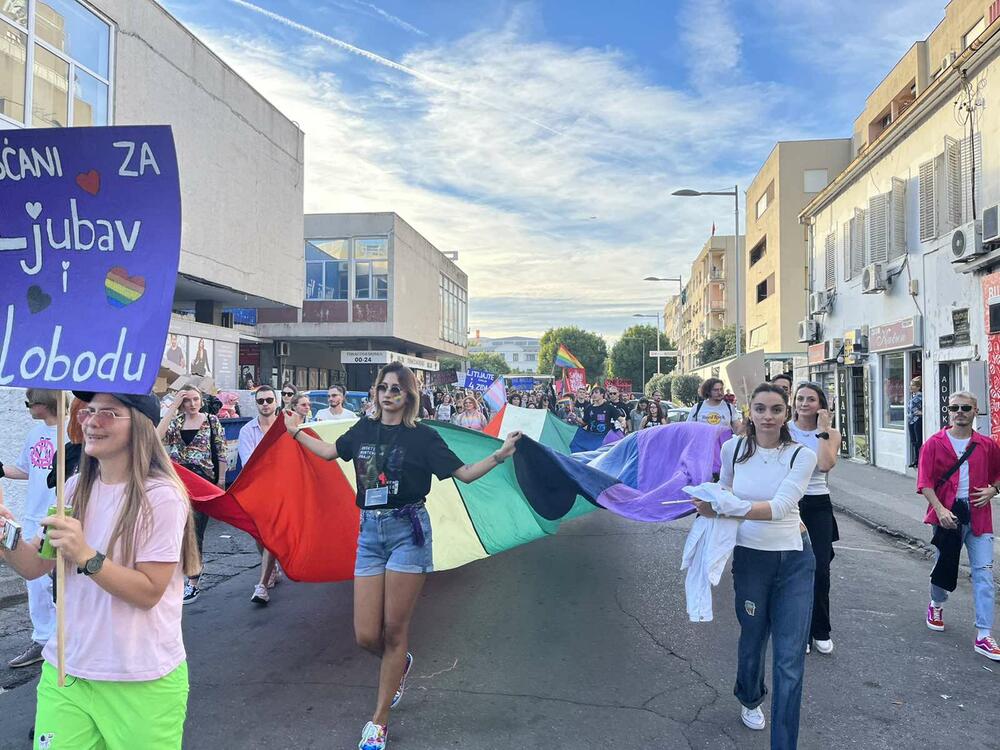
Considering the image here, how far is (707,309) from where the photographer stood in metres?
60.3

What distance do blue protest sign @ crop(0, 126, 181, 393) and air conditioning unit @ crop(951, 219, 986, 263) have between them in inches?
528

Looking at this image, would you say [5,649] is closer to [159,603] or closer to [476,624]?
[476,624]

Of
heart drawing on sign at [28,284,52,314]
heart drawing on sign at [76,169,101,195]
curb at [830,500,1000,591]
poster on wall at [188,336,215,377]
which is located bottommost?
curb at [830,500,1000,591]

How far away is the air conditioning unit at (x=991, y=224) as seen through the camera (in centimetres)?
1140

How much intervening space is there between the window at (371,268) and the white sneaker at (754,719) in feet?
119

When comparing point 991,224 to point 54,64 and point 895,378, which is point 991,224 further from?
point 54,64

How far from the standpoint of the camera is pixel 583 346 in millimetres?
95750

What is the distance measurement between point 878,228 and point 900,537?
10.3 metres

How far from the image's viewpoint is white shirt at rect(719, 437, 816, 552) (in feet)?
11.4

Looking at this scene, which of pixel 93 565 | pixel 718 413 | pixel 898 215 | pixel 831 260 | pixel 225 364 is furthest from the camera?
pixel 225 364

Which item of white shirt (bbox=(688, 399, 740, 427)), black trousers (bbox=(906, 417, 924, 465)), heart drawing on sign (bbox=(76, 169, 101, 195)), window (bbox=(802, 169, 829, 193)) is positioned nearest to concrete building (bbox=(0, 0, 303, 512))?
heart drawing on sign (bbox=(76, 169, 101, 195))

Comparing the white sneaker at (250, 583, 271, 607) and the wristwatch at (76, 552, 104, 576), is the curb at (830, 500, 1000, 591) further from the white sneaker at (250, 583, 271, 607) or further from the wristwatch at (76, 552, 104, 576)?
the wristwatch at (76, 552, 104, 576)

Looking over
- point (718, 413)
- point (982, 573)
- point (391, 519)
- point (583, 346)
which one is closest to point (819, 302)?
point (718, 413)

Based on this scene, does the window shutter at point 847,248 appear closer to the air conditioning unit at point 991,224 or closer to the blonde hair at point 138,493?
the air conditioning unit at point 991,224
